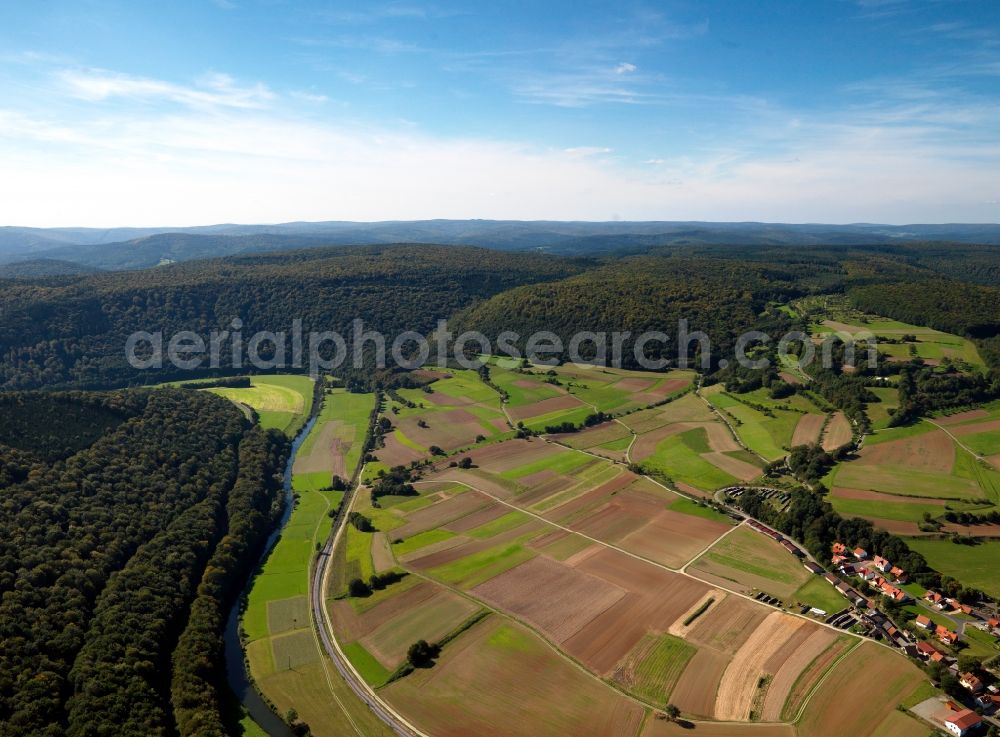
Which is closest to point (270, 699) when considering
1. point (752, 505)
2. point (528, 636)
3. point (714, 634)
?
point (528, 636)

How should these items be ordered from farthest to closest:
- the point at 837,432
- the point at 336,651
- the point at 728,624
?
the point at 837,432, the point at 728,624, the point at 336,651

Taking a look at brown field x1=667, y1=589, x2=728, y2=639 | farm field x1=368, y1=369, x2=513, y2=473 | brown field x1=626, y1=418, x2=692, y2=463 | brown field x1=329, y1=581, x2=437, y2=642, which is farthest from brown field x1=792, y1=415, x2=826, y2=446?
brown field x1=329, y1=581, x2=437, y2=642

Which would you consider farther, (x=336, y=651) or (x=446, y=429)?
(x=446, y=429)

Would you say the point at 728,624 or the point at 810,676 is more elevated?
the point at 810,676

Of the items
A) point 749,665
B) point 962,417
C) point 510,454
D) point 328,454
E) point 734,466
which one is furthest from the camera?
point 328,454

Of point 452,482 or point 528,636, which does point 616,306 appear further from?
point 528,636

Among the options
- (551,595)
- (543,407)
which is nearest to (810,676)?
(551,595)

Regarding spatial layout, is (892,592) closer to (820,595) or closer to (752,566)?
(820,595)
